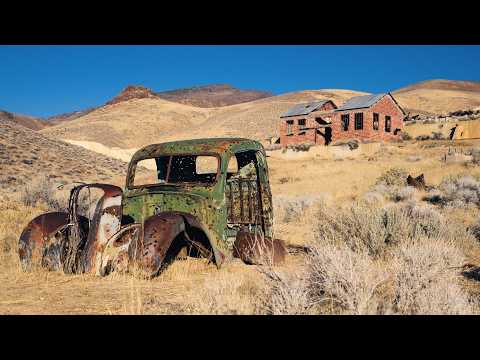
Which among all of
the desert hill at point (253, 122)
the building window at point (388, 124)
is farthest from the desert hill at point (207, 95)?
the building window at point (388, 124)

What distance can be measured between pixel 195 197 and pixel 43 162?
811 inches

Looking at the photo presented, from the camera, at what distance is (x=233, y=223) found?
24.2 ft

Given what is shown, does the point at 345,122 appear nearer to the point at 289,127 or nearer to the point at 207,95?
the point at 289,127

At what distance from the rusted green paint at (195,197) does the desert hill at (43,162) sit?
1293 cm

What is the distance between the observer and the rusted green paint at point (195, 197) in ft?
19.0

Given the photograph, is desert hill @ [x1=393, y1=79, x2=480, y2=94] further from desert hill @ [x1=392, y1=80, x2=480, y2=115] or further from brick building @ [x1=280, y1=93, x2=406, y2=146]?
brick building @ [x1=280, y1=93, x2=406, y2=146]

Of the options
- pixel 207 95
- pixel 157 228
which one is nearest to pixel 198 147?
pixel 157 228

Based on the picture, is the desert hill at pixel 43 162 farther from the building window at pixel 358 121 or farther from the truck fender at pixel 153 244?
the building window at pixel 358 121

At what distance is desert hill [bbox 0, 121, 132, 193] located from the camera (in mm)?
20469

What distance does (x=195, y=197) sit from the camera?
19.3 feet
